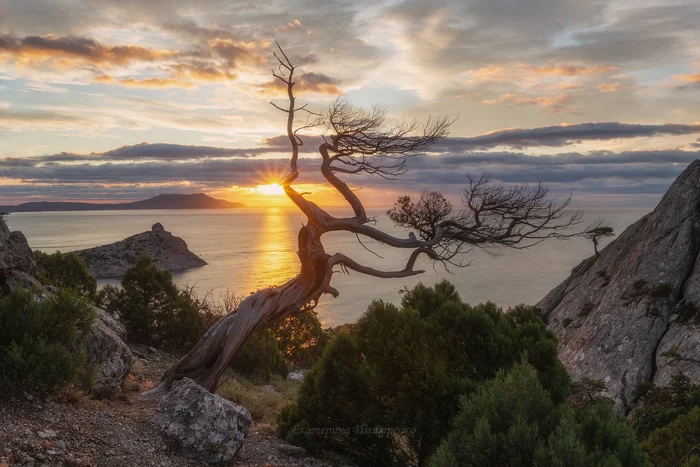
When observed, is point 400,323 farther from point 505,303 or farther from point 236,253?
point 236,253

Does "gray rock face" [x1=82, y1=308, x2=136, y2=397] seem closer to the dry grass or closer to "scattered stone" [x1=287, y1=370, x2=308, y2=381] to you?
the dry grass

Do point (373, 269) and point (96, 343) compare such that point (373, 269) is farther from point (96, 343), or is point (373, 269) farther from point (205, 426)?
point (96, 343)

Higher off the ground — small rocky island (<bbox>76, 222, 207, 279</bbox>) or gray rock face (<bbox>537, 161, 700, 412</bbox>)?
gray rock face (<bbox>537, 161, 700, 412</bbox>)

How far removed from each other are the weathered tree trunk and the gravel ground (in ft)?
6.82

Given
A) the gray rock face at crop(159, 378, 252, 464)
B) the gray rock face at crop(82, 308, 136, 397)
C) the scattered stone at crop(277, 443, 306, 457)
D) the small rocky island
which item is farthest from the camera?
the small rocky island

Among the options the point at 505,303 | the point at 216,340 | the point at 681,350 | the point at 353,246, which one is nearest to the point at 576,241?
the point at 353,246

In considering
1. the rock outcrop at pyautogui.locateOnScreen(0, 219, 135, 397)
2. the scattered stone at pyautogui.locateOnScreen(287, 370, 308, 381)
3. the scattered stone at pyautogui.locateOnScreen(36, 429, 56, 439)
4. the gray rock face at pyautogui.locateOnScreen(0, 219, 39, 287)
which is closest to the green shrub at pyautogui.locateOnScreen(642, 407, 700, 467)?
the scattered stone at pyautogui.locateOnScreen(36, 429, 56, 439)

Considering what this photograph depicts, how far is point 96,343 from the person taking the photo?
30.6ft

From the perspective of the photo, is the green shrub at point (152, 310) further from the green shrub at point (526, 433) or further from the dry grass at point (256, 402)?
the green shrub at point (526, 433)

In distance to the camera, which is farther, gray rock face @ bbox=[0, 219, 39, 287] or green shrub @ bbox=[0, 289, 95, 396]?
gray rock face @ bbox=[0, 219, 39, 287]

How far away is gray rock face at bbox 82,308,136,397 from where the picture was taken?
9070 millimetres

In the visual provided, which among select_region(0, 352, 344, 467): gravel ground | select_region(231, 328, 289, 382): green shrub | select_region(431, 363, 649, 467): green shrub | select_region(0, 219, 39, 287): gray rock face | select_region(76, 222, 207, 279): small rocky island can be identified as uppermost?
select_region(0, 219, 39, 287): gray rock face

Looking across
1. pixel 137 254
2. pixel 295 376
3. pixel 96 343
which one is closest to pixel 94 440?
pixel 96 343

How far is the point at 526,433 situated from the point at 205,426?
4.94m
